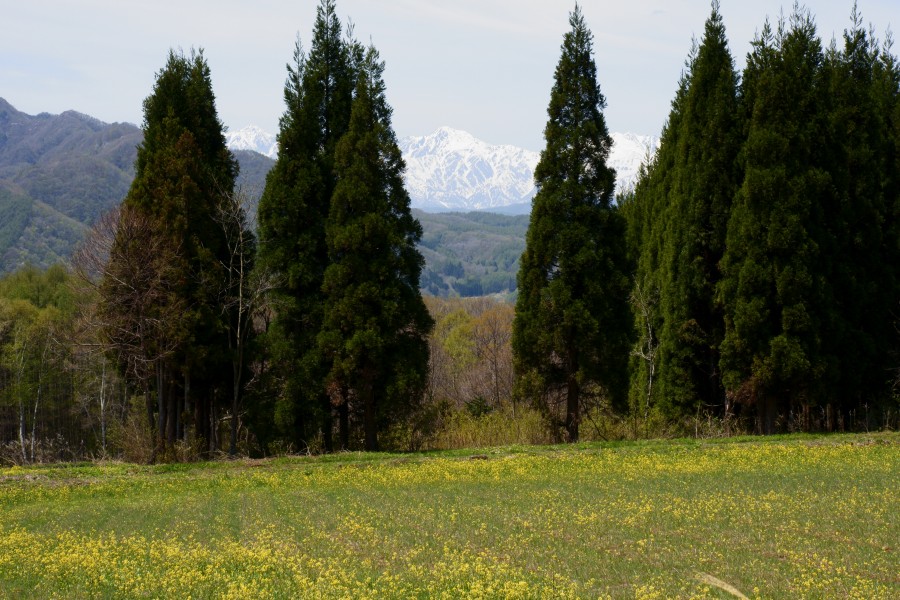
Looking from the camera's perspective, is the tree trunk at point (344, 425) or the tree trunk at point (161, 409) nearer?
the tree trunk at point (161, 409)

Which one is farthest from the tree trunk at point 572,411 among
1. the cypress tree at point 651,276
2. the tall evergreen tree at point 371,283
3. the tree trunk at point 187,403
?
the tree trunk at point 187,403

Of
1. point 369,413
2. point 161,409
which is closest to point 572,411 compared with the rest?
point 369,413

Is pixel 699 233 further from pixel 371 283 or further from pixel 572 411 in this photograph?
pixel 371 283

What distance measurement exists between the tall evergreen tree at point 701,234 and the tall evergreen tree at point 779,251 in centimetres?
128

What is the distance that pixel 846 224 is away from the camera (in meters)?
30.2

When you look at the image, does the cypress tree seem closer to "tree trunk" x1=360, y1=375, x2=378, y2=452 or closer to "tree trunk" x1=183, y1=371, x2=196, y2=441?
"tree trunk" x1=360, y1=375, x2=378, y2=452

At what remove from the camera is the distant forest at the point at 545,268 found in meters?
28.0

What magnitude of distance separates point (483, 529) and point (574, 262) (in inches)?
650

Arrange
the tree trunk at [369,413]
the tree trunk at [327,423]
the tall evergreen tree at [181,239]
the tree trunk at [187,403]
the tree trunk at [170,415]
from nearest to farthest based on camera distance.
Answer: the tall evergreen tree at [181,239], the tree trunk at [369,413], the tree trunk at [170,415], the tree trunk at [327,423], the tree trunk at [187,403]

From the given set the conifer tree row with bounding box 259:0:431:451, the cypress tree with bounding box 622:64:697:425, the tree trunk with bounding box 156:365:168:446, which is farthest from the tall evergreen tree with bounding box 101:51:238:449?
the cypress tree with bounding box 622:64:697:425

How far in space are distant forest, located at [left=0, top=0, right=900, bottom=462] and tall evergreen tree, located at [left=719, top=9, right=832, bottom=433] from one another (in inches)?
3.0

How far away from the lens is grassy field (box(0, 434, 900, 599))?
398 inches

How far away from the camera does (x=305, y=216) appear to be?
97.7ft

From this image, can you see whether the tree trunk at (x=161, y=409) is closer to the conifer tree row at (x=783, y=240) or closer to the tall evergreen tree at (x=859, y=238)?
the conifer tree row at (x=783, y=240)
